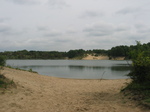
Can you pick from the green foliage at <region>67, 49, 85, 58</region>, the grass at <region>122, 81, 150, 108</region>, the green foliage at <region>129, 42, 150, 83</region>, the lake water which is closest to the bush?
the green foliage at <region>129, 42, 150, 83</region>

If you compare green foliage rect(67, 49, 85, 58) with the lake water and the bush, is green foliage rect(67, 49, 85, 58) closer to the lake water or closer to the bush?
the lake water

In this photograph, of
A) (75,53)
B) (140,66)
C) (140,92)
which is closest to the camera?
(140,92)

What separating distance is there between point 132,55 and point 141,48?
64 cm

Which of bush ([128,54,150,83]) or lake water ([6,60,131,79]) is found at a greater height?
bush ([128,54,150,83])

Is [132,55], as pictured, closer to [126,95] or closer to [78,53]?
[126,95]

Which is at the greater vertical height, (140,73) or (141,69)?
(141,69)

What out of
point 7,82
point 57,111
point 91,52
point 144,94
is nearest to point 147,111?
point 144,94

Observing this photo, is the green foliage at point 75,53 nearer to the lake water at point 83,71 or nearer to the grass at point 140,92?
the lake water at point 83,71

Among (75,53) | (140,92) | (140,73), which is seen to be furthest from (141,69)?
(75,53)

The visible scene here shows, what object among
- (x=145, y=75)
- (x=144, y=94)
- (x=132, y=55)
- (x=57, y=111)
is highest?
(x=132, y=55)

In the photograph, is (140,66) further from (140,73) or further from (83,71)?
(83,71)

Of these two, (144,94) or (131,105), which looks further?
(144,94)

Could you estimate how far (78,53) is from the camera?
128 meters

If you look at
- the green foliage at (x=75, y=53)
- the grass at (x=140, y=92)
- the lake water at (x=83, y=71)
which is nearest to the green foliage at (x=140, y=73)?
the grass at (x=140, y=92)
